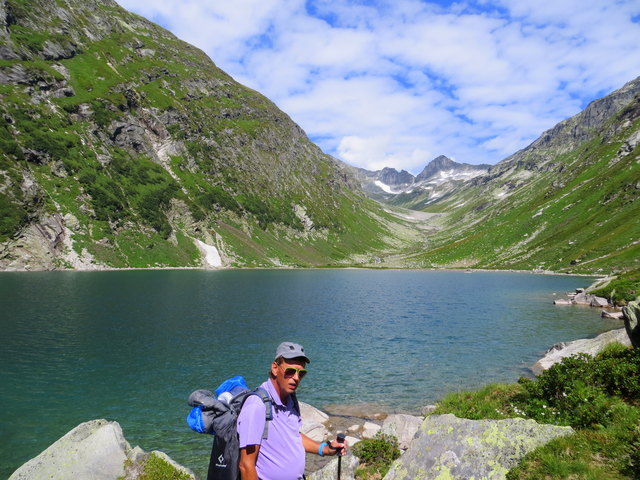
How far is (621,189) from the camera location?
179625 mm

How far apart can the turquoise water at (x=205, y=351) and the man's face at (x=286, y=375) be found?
53.9 feet

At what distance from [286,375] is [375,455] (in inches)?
483

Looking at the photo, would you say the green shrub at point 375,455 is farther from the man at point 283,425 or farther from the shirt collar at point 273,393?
the shirt collar at point 273,393

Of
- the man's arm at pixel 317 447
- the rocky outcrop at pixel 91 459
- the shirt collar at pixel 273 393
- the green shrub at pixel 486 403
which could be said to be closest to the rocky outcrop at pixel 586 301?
the green shrub at pixel 486 403

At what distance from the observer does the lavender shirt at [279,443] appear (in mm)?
6555

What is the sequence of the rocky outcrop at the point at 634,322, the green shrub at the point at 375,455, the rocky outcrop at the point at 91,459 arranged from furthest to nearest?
the rocky outcrop at the point at 634,322 < the green shrub at the point at 375,455 < the rocky outcrop at the point at 91,459

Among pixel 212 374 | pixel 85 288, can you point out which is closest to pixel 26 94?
pixel 85 288

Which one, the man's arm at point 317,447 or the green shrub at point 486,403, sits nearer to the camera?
the man's arm at point 317,447

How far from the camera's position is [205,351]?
4188 cm

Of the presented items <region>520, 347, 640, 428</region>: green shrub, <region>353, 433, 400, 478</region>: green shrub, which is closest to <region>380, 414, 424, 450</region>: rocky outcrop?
<region>353, 433, 400, 478</region>: green shrub

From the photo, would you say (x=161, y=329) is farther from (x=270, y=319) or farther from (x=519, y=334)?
(x=519, y=334)

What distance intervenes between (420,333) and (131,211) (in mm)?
177717

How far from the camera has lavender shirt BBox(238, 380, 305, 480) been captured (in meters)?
6.55

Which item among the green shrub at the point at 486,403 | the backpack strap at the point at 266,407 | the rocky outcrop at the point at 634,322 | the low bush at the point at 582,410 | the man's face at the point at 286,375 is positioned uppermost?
the rocky outcrop at the point at 634,322
